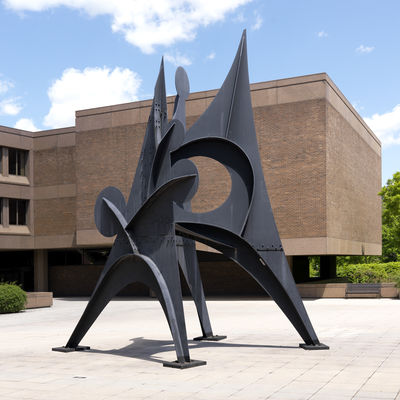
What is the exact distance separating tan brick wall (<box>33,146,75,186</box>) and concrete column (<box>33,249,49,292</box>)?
15.7 ft

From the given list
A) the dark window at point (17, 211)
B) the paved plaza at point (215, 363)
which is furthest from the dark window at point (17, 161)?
the paved plaza at point (215, 363)

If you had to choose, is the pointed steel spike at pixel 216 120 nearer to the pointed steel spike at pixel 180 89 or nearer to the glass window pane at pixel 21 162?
the pointed steel spike at pixel 180 89

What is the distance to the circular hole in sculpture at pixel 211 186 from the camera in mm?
31000

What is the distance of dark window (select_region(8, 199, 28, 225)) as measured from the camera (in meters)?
38.0

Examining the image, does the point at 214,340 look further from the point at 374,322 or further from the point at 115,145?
the point at 115,145

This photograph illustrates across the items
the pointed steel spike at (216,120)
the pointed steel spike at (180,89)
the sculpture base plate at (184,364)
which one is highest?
the pointed steel spike at (180,89)

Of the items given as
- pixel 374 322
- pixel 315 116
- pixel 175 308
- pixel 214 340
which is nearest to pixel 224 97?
pixel 175 308

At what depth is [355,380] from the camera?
28.7ft

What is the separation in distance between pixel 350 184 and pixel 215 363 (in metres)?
25.1

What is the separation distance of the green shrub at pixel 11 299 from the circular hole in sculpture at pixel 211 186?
9849 millimetres

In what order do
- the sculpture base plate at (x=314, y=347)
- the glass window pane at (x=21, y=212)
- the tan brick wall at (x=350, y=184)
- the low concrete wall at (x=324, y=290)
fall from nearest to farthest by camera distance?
the sculpture base plate at (x=314, y=347) → the low concrete wall at (x=324, y=290) → the tan brick wall at (x=350, y=184) → the glass window pane at (x=21, y=212)

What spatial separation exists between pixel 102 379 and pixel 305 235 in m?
21.1

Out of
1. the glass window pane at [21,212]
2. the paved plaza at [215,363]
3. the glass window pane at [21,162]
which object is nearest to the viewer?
the paved plaza at [215,363]

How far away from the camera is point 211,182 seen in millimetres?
31344
